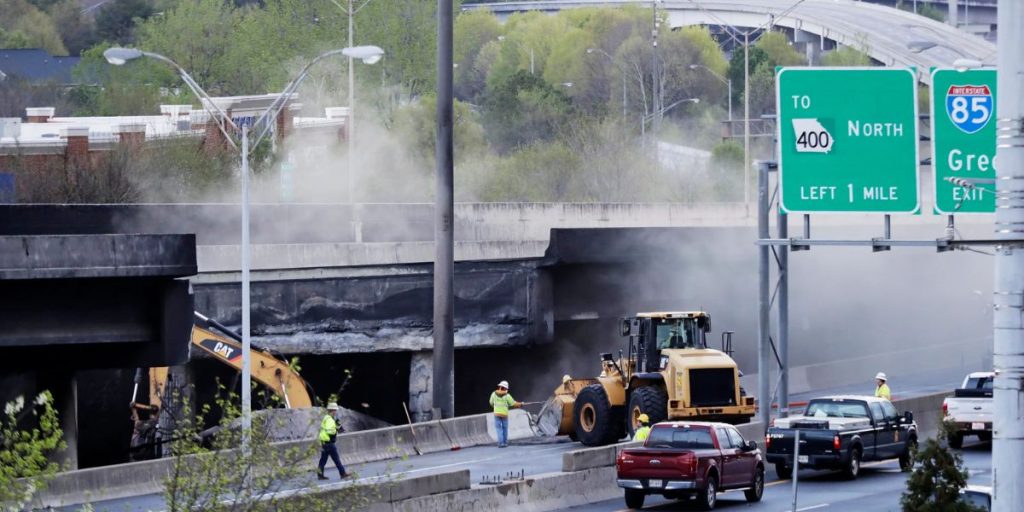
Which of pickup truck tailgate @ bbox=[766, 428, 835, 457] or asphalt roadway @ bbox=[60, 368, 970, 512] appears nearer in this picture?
asphalt roadway @ bbox=[60, 368, 970, 512]

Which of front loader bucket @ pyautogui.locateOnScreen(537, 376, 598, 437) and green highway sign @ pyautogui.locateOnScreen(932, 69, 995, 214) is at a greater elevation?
green highway sign @ pyautogui.locateOnScreen(932, 69, 995, 214)

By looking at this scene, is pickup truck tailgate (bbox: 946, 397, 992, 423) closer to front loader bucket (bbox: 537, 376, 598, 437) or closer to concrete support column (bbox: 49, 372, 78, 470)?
front loader bucket (bbox: 537, 376, 598, 437)

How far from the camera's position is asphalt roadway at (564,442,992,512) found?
1089 inches

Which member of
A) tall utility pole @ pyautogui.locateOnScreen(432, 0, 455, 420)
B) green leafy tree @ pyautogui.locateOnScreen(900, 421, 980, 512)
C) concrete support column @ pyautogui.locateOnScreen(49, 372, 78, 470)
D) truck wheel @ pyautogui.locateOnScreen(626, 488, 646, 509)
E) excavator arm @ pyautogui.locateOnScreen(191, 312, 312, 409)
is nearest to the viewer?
green leafy tree @ pyautogui.locateOnScreen(900, 421, 980, 512)

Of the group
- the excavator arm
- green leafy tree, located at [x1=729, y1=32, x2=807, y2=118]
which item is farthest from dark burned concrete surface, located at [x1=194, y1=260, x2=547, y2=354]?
green leafy tree, located at [x1=729, y1=32, x2=807, y2=118]

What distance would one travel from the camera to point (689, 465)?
2675 centimetres

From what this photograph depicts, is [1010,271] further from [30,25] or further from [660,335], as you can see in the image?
[30,25]

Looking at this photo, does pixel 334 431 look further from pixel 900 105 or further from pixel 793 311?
pixel 793 311

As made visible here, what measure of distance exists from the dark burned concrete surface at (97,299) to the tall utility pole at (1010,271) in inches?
709

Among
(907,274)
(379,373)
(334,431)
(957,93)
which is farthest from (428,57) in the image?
(957,93)

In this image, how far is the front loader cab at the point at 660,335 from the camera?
3447 cm

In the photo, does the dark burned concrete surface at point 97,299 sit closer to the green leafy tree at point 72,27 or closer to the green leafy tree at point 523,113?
the green leafy tree at point 523,113

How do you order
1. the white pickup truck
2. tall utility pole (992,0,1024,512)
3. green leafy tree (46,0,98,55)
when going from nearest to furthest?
tall utility pole (992,0,1024,512), the white pickup truck, green leafy tree (46,0,98,55)

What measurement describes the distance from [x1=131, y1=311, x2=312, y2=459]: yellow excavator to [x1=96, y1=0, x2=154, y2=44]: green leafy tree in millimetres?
107125
